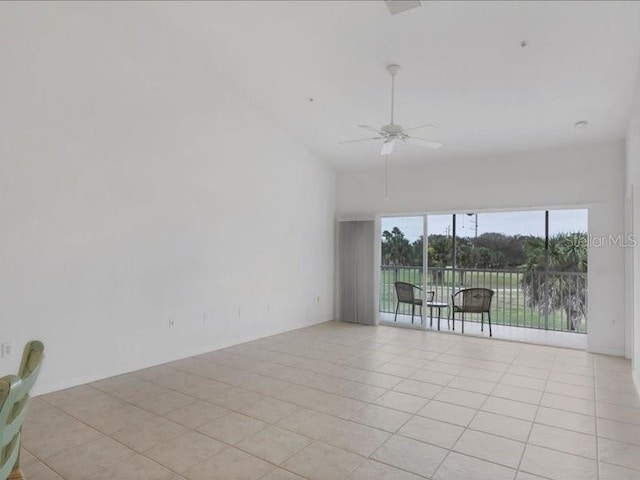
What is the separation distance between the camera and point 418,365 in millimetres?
4762

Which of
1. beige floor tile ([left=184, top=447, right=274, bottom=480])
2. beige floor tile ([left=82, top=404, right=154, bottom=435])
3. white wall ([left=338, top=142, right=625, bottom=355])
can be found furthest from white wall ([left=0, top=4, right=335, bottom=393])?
white wall ([left=338, top=142, right=625, bottom=355])

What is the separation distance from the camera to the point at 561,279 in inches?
274

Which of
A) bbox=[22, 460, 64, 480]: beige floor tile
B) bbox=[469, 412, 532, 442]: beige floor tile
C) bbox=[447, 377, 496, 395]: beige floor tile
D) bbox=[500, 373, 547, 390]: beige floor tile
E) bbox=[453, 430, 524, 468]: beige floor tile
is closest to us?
bbox=[22, 460, 64, 480]: beige floor tile

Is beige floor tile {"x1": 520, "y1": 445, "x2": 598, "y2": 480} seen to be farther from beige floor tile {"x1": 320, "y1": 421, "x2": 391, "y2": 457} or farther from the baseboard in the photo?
the baseboard

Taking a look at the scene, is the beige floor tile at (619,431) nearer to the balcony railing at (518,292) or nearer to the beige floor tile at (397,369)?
the beige floor tile at (397,369)

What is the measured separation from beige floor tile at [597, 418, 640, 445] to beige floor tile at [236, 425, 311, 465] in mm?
2295

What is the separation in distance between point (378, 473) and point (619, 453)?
68.2 inches

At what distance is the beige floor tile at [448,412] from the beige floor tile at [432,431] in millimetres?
85

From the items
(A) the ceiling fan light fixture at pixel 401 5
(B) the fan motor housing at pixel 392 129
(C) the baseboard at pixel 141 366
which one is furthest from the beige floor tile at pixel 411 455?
(A) the ceiling fan light fixture at pixel 401 5

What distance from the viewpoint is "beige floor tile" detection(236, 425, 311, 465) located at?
8.77ft

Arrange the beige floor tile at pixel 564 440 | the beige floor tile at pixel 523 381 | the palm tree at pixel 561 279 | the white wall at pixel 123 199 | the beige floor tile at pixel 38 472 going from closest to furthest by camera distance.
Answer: the beige floor tile at pixel 38 472 → the beige floor tile at pixel 564 440 → the white wall at pixel 123 199 → the beige floor tile at pixel 523 381 → the palm tree at pixel 561 279

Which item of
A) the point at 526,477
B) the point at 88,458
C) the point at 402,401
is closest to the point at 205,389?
the point at 88,458

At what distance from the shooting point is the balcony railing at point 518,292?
688 centimetres

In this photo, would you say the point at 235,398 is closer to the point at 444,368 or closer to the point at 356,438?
the point at 356,438
